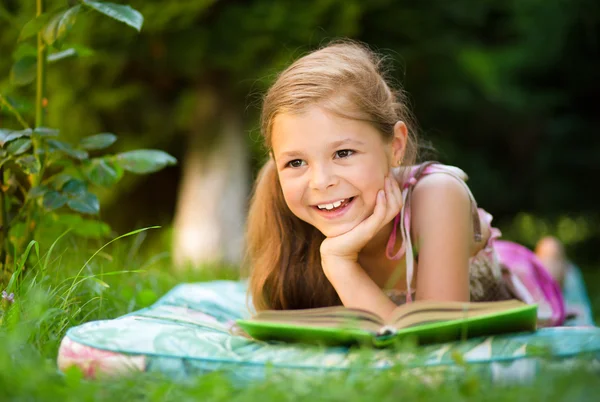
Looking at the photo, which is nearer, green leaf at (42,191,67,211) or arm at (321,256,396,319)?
arm at (321,256,396,319)

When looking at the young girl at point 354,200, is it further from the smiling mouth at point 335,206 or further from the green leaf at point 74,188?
the green leaf at point 74,188

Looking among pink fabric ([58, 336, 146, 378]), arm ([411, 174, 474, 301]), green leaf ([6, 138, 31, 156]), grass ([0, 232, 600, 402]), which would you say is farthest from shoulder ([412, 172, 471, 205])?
green leaf ([6, 138, 31, 156])

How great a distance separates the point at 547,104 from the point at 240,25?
344 cm

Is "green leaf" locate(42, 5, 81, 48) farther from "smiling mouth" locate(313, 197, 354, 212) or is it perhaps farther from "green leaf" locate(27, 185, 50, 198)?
"smiling mouth" locate(313, 197, 354, 212)

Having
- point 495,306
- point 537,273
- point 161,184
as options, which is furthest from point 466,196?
point 161,184

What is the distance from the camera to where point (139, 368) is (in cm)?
164

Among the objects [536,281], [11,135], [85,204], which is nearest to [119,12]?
[11,135]

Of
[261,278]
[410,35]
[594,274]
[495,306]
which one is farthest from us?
[594,274]

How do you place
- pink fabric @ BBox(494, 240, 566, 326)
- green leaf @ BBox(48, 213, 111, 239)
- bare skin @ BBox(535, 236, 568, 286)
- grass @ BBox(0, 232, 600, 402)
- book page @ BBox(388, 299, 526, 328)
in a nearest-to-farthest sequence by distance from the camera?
1. grass @ BBox(0, 232, 600, 402)
2. book page @ BBox(388, 299, 526, 328)
3. green leaf @ BBox(48, 213, 111, 239)
4. pink fabric @ BBox(494, 240, 566, 326)
5. bare skin @ BBox(535, 236, 568, 286)

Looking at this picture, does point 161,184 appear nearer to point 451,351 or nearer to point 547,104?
point 547,104

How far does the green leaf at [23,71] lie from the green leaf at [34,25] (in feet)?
0.59

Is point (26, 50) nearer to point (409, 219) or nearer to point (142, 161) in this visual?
point (142, 161)

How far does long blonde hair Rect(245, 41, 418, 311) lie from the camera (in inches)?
83.8

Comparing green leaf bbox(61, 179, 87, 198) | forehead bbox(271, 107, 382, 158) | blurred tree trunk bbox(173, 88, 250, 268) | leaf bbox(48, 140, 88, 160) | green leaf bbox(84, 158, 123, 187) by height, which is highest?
forehead bbox(271, 107, 382, 158)
